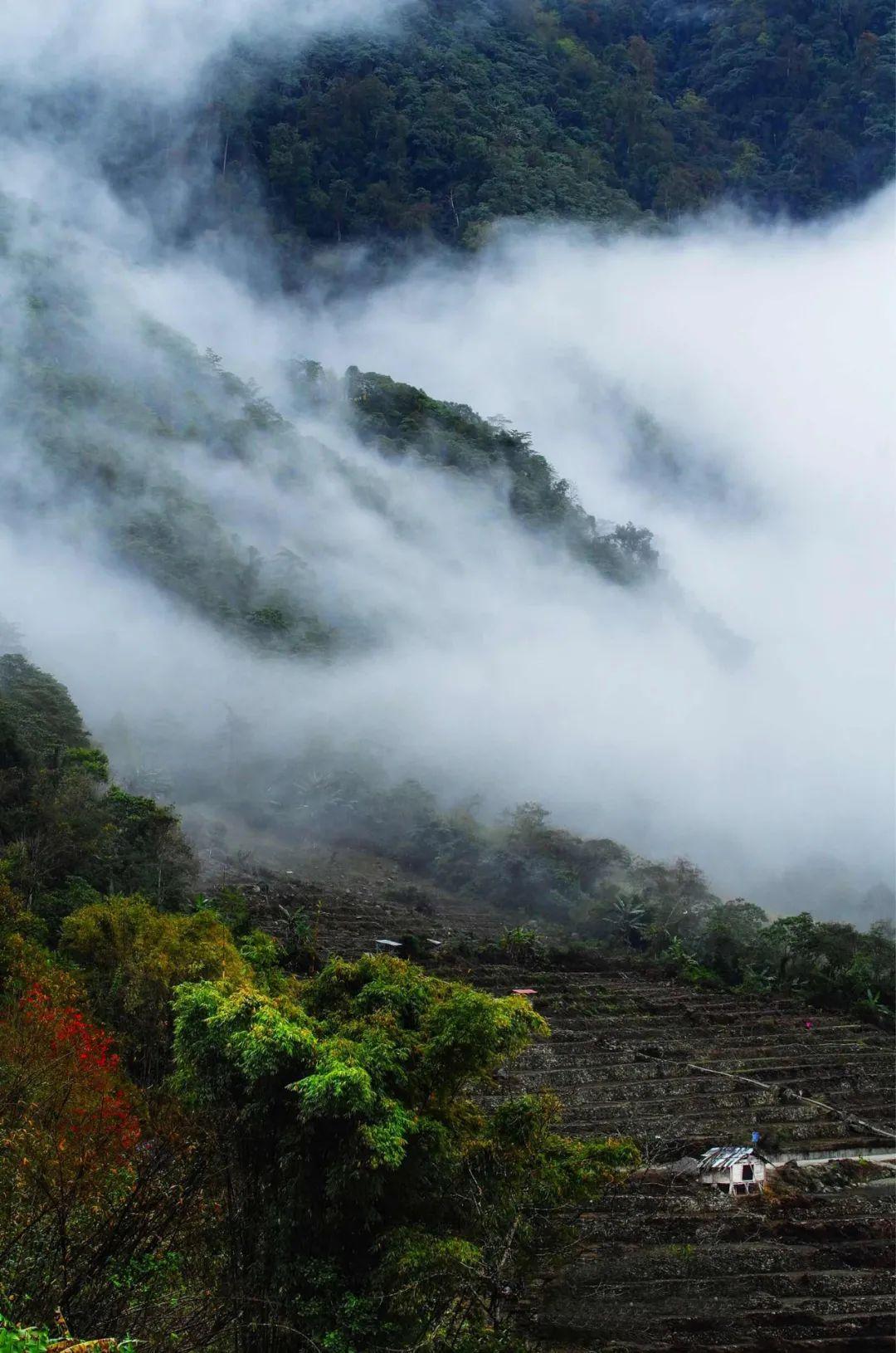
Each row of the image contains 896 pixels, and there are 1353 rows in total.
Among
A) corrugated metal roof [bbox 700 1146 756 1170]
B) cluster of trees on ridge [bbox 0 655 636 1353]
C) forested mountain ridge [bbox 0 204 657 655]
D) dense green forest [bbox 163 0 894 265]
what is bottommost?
cluster of trees on ridge [bbox 0 655 636 1353]

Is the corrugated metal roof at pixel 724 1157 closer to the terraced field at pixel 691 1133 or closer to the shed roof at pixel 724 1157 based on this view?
the shed roof at pixel 724 1157

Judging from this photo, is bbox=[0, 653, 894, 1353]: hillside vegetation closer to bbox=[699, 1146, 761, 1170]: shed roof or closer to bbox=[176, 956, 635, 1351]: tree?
bbox=[176, 956, 635, 1351]: tree

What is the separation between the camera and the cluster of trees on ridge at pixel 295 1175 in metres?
11.3

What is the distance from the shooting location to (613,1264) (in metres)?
18.3

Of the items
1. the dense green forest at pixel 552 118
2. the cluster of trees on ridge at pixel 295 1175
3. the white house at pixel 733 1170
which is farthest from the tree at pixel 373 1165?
the dense green forest at pixel 552 118

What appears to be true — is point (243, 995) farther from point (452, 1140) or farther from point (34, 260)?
point (34, 260)

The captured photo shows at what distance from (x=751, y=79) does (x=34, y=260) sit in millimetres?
100403

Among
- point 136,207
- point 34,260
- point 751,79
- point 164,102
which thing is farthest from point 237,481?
point 751,79

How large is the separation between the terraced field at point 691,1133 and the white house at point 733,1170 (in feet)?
2.06

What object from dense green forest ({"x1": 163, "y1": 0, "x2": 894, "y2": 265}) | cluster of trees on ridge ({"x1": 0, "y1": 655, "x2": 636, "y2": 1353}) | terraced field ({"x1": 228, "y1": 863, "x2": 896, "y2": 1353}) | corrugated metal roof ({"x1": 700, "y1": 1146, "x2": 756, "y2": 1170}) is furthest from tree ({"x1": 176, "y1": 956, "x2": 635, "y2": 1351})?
dense green forest ({"x1": 163, "y1": 0, "x2": 894, "y2": 265})

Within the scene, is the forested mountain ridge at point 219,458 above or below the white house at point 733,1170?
above

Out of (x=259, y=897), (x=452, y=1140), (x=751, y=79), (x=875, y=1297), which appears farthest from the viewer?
(x=751, y=79)

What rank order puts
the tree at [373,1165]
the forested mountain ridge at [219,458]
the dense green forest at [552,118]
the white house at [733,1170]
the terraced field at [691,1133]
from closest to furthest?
the tree at [373,1165]
the terraced field at [691,1133]
the white house at [733,1170]
the forested mountain ridge at [219,458]
the dense green forest at [552,118]

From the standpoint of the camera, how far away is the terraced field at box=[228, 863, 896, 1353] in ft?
54.6
